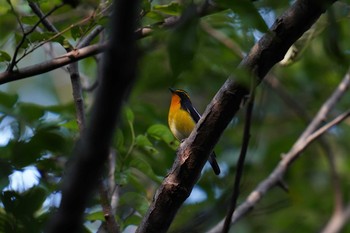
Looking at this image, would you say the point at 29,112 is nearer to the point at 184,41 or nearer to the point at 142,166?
the point at 142,166

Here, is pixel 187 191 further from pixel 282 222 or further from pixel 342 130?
pixel 342 130

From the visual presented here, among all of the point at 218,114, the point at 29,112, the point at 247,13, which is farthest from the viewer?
the point at 29,112

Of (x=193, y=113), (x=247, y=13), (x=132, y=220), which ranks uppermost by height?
(x=247, y=13)

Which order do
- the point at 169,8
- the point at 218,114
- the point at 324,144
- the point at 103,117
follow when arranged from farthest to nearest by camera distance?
1. the point at 324,144
2. the point at 169,8
3. the point at 218,114
4. the point at 103,117

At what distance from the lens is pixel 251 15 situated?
5.13 feet

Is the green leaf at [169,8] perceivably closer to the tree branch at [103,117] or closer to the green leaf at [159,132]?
the green leaf at [159,132]

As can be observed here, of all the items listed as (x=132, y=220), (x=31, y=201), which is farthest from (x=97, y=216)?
(x=31, y=201)

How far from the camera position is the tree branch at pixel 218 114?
2.22 m

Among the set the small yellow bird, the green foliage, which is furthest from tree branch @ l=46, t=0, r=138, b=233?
the small yellow bird

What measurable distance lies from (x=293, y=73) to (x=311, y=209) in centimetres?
139

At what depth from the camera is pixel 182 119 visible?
553 centimetres

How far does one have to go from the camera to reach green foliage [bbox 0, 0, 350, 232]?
5.95ft

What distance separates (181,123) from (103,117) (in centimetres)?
445

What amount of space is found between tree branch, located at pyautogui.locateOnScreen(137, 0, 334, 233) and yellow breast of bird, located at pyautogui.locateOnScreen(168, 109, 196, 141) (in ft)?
8.62
